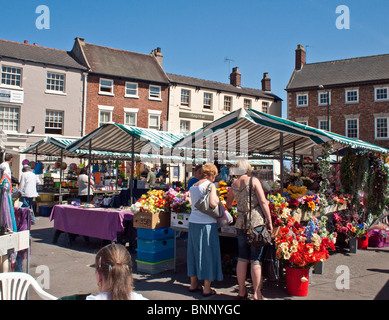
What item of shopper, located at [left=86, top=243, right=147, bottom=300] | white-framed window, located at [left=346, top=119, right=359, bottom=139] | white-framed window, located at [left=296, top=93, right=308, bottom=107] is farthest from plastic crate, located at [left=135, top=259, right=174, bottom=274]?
white-framed window, located at [left=296, top=93, right=308, bottom=107]

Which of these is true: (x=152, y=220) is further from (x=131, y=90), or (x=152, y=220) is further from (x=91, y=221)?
(x=131, y=90)

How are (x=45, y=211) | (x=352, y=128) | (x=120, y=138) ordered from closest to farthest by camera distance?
1. (x=120, y=138)
2. (x=45, y=211)
3. (x=352, y=128)

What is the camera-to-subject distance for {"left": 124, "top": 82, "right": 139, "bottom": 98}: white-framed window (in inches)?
1047

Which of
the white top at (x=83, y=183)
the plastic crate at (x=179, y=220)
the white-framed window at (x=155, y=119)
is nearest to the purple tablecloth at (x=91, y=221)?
the plastic crate at (x=179, y=220)

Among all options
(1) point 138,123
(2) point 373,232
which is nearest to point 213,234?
(2) point 373,232

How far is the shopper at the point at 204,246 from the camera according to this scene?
500 centimetres

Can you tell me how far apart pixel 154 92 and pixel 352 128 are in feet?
56.5

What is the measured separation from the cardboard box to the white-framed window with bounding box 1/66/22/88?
1945 cm

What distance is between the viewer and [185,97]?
97.4ft

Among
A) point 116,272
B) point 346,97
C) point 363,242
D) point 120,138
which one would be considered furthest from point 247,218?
point 346,97

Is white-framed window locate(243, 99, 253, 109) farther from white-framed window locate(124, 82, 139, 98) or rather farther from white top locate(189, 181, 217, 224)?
white top locate(189, 181, 217, 224)

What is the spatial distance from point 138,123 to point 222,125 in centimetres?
2077

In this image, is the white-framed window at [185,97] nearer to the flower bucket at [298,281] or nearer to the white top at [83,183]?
the white top at [83,183]

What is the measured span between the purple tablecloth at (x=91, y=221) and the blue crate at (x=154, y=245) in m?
1.08
